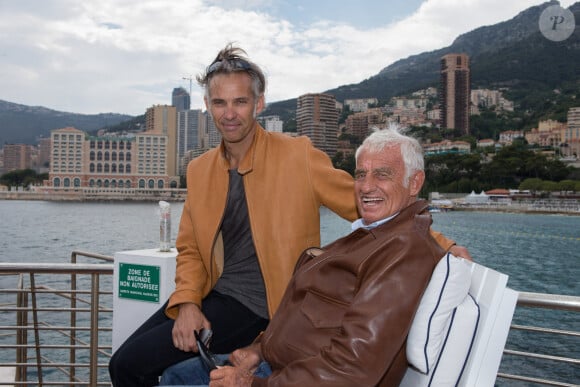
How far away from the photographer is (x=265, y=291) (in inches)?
65.4

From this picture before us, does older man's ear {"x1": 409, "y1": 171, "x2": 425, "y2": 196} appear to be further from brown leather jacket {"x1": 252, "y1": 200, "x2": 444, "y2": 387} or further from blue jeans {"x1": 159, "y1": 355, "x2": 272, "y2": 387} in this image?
blue jeans {"x1": 159, "y1": 355, "x2": 272, "y2": 387}

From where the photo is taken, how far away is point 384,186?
1460mm

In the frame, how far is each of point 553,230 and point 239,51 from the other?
185 ft

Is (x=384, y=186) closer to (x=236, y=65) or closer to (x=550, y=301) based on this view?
(x=236, y=65)

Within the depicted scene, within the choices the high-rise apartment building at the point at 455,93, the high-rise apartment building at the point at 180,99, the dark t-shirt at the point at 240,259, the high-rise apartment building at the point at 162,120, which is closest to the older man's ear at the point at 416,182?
the dark t-shirt at the point at 240,259

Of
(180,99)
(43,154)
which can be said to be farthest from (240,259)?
(180,99)

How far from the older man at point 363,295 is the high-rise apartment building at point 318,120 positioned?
2952cm

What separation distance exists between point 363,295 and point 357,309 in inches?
1.3

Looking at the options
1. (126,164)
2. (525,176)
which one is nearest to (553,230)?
(525,176)

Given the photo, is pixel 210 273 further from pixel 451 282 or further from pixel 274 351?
pixel 451 282

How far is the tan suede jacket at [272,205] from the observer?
1.65m

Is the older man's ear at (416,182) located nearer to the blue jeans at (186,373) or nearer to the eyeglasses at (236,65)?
the eyeglasses at (236,65)

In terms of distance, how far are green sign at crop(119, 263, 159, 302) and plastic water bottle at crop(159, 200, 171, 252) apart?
0.44 ft

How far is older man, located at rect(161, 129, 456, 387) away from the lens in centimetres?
115
